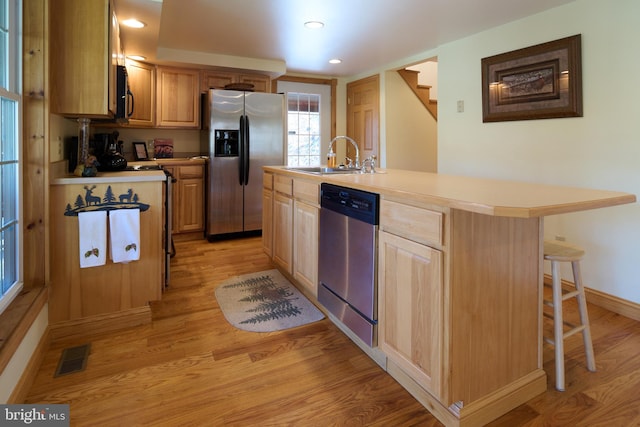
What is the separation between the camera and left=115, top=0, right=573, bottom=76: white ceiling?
111 inches

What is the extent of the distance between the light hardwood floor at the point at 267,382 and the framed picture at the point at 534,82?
157 cm

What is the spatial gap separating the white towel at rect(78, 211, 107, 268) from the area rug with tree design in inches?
32.9

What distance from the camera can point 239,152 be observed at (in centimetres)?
445

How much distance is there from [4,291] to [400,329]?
177cm

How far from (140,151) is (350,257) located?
11.5 ft

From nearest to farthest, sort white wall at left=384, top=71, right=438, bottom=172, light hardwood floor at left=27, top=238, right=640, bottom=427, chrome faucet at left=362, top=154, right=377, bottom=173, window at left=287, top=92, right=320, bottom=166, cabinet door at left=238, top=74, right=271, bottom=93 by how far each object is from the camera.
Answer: light hardwood floor at left=27, top=238, right=640, bottom=427, chrome faucet at left=362, top=154, right=377, bottom=173, cabinet door at left=238, top=74, right=271, bottom=93, white wall at left=384, top=71, right=438, bottom=172, window at left=287, top=92, right=320, bottom=166

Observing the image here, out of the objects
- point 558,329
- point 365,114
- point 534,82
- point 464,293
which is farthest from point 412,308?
point 365,114

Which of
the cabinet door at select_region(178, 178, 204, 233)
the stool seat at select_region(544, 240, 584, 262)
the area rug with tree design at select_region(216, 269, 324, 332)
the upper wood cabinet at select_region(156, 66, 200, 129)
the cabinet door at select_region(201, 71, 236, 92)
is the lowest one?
the area rug with tree design at select_region(216, 269, 324, 332)

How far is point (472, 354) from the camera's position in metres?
1.45

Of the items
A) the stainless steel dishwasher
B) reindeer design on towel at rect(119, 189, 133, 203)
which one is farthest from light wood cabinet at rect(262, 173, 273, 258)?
reindeer design on towel at rect(119, 189, 133, 203)

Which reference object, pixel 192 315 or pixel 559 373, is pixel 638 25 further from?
pixel 192 315

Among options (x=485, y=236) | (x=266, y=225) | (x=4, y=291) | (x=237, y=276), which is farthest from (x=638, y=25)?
(x=4, y=291)

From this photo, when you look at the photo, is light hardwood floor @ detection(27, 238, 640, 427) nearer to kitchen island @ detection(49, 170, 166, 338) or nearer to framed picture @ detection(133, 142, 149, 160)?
kitchen island @ detection(49, 170, 166, 338)

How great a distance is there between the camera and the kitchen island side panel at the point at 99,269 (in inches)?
81.8
